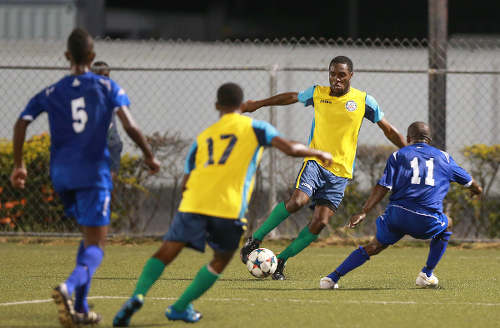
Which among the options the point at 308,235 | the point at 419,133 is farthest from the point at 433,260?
the point at 308,235

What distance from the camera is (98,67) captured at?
9.88 m

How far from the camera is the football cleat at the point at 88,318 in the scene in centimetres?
559

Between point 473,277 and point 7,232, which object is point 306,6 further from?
point 473,277

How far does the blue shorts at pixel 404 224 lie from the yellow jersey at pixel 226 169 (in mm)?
2350

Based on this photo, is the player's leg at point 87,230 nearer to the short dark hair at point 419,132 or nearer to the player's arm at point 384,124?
the short dark hair at point 419,132

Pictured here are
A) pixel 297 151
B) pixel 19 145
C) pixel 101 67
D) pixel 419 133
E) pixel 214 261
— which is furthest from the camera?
pixel 101 67

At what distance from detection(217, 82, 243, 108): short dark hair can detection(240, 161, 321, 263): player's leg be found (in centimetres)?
270

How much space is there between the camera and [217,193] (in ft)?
18.4

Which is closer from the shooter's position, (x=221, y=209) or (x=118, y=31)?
(x=221, y=209)

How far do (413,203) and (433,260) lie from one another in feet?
1.75

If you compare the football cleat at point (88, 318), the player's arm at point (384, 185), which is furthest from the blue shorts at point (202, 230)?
the player's arm at point (384, 185)

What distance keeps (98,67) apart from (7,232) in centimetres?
277

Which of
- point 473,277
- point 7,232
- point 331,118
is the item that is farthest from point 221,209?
point 7,232

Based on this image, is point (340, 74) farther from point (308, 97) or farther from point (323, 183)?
point (323, 183)
